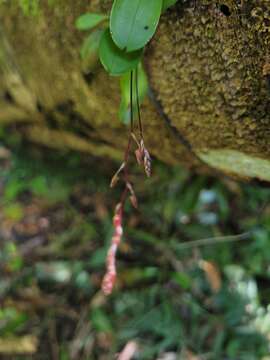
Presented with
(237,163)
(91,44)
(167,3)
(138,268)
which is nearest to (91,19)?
(91,44)

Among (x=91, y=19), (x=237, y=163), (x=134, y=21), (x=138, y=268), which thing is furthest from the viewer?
(x=138, y=268)

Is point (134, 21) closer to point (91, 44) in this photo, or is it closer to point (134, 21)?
point (134, 21)

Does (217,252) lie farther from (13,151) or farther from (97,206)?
(13,151)

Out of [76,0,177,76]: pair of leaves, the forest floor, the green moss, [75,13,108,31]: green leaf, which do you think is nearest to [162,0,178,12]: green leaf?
[76,0,177,76]: pair of leaves

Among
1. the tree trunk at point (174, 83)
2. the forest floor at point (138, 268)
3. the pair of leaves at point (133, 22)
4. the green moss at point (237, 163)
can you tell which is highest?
the pair of leaves at point (133, 22)

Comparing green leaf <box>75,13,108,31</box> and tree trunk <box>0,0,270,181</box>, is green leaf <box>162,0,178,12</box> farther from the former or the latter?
green leaf <box>75,13,108,31</box>

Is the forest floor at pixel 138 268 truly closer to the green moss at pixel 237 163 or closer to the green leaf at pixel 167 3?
the green moss at pixel 237 163

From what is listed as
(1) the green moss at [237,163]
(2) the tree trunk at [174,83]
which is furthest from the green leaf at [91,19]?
(1) the green moss at [237,163]
